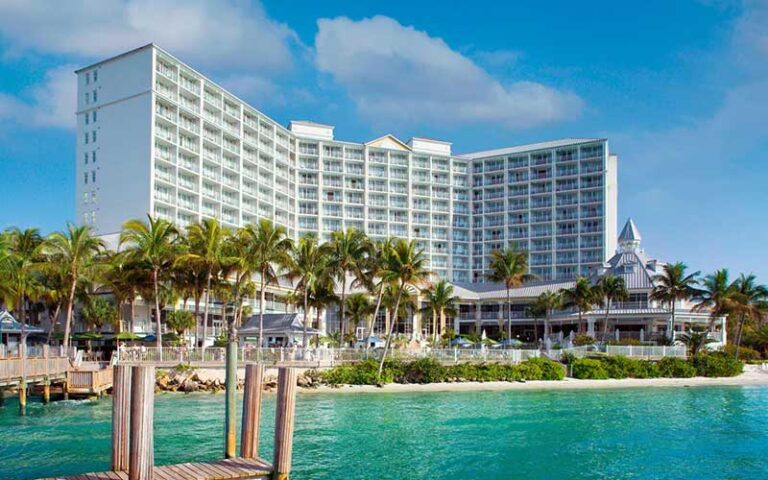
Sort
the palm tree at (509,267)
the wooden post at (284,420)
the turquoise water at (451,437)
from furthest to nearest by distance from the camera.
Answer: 1. the palm tree at (509,267)
2. the turquoise water at (451,437)
3. the wooden post at (284,420)

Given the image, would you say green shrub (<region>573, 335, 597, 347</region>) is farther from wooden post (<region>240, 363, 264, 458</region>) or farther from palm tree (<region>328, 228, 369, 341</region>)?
wooden post (<region>240, 363, 264, 458</region>)

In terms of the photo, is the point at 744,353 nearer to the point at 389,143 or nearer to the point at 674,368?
the point at 674,368

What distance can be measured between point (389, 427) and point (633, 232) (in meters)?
57.6

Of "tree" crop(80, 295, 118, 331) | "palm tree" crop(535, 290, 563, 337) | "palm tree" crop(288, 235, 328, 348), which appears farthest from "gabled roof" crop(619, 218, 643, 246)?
"tree" crop(80, 295, 118, 331)

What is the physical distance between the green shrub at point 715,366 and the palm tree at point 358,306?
31545 mm

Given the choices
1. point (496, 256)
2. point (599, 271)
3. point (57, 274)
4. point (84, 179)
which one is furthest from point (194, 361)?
point (599, 271)

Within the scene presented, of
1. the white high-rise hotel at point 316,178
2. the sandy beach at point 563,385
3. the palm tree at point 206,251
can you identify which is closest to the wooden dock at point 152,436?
the sandy beach at point 563,385

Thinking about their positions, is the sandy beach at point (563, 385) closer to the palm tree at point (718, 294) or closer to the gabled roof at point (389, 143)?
the palm tree at point (718, 294)

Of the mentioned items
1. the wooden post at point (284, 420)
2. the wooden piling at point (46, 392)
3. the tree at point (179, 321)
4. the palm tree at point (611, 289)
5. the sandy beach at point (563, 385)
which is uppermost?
the palm tree at point (611, 289)

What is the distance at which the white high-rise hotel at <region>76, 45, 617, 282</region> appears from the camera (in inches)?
3420

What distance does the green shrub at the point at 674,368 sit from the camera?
5703 cm

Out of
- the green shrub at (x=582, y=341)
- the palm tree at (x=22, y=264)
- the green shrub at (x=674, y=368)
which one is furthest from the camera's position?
the green shrub at (x=582, y=341)

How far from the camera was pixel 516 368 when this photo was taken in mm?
52656

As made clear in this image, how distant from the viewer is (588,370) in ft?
179
